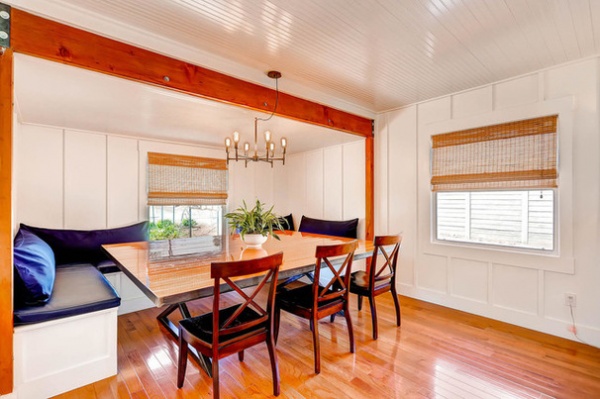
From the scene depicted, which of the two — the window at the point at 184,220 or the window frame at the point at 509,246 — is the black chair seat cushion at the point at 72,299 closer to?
the window at the point at 184,220

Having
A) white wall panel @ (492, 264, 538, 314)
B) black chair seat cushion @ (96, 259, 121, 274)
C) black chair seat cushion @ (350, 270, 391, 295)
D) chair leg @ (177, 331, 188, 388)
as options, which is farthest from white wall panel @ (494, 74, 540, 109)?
black chair seat cushion @ (96, 259, 121, 274)

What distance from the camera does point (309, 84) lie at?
2.97 m

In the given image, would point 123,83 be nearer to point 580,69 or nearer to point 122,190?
point 122,190

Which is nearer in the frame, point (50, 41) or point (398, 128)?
point (50, 41)

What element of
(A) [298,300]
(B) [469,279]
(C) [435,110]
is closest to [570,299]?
(B) [469,279]

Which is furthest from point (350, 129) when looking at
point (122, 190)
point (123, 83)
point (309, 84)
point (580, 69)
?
point (122, 190)

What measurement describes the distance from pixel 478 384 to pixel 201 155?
433 cm

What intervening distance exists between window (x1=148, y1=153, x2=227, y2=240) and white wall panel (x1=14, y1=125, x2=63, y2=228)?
1.00 meters

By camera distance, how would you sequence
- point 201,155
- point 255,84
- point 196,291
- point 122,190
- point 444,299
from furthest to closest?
point 201,155
point 122,190
point 444,299
point 255,84
point 196,291

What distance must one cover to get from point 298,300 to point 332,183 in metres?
2.87

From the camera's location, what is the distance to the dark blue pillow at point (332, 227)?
4234 mm

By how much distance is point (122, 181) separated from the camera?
394cm

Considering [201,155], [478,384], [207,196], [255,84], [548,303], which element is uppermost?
[255,84]

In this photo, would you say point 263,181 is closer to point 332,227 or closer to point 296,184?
point 296,184
